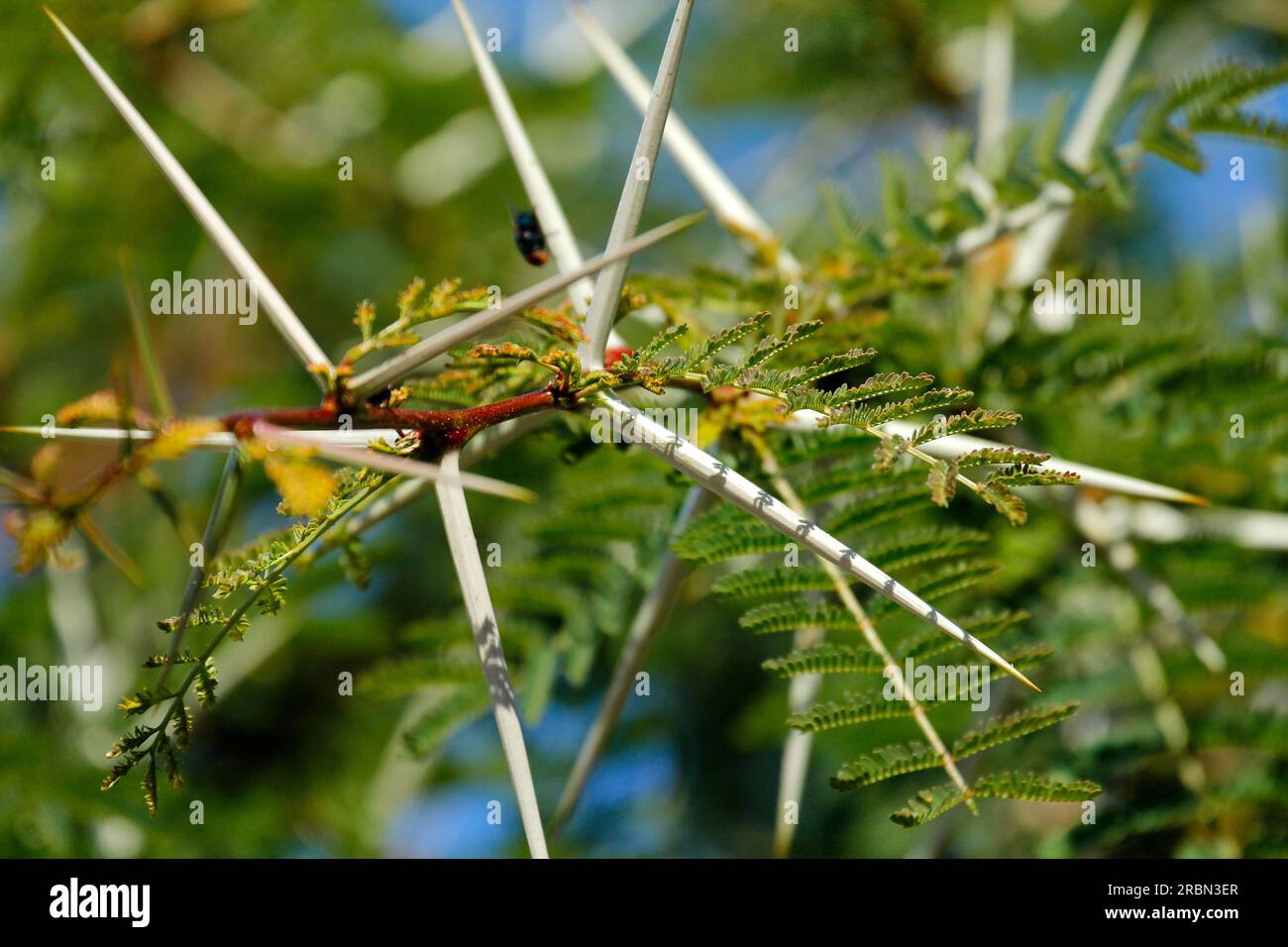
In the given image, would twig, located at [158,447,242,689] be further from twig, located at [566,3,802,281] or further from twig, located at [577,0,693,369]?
→ twig, located at [566,3,802,281]

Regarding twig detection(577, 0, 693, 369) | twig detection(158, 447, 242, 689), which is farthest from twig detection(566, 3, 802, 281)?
twig detection(158, 447, 242, 689)

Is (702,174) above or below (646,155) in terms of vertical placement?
above

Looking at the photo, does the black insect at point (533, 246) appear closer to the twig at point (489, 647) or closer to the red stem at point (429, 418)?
the red stem at point (429, 418)

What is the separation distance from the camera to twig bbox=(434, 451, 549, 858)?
3.15ft

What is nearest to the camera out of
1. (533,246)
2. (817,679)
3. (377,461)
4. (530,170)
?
(377,461)

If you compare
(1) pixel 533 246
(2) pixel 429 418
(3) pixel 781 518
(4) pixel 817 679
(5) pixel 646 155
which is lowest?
(4) pixel 817 679

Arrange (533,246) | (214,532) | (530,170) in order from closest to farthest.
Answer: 1. (214,532)
2. (530,170)
3. (533,246)

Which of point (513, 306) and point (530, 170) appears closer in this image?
point (513, 306)

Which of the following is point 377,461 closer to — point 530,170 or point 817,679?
point 530,170

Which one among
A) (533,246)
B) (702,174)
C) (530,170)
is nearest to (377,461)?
(530,170)

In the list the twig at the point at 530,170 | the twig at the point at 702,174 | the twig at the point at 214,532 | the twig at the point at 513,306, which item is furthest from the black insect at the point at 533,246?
the twig at the point at 214,532

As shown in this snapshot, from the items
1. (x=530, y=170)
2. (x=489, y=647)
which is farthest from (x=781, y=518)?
(x=530, y=170)

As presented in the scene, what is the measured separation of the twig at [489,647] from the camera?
96 centimetres

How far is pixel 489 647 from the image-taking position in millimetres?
1007
